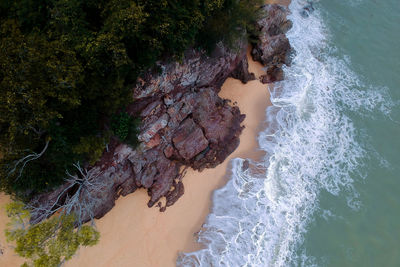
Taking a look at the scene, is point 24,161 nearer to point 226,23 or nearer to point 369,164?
point 226,23

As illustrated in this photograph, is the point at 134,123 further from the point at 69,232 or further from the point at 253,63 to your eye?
the point at 253,63

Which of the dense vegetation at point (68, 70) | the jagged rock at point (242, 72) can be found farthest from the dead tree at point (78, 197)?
the jagged rock at point (242, 72)

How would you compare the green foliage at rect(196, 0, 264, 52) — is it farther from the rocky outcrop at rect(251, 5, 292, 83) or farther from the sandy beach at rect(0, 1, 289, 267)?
the sandy beach at rect(0, 1, 289, 267)

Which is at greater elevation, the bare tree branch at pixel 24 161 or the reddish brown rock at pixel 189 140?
the bare tree branch at pixel 24 161

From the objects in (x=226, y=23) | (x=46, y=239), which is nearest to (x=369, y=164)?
(x=226, y=23)

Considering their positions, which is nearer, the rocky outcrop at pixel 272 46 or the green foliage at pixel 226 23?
the green foliage at pixel 226 23

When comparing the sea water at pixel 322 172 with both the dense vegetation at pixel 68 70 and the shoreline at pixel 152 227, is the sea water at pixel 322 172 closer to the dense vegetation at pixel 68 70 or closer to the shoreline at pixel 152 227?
the shoreline at pixel 152 227

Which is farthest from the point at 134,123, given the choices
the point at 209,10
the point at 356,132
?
the point at 356,132
